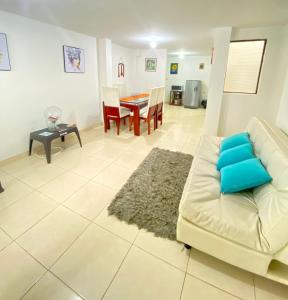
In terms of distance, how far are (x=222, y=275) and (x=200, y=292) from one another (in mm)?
213

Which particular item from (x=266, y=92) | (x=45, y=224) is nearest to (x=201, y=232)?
(x=45, y=224)

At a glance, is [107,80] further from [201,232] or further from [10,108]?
[201,232]

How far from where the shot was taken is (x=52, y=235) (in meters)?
1.52

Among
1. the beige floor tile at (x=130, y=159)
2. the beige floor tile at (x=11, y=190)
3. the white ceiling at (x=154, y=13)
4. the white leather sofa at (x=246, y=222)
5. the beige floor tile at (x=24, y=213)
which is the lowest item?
the beige floor tile at (x=24, y=213)

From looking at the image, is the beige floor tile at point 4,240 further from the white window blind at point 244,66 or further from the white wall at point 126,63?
the white wall at point 126,63

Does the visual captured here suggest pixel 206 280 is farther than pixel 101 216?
No

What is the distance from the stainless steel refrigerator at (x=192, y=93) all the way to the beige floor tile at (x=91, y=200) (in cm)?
606

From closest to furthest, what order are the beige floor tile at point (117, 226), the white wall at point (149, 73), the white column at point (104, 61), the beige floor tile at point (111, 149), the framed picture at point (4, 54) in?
the beige floor tile at point (117, 226), the framed picture at point (4, 54), the beige floor tile at point (111, 149), the white column at point (104, 61), the white wall at point (149, 73)

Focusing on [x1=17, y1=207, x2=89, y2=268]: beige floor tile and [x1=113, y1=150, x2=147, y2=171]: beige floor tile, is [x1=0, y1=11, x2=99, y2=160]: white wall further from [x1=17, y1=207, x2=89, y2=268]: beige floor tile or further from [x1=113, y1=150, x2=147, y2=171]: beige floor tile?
[x1=17, y1=207, x2=89, y2=268]: beige floor tile

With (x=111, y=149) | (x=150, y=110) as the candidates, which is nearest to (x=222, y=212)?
(x=111, y=149)

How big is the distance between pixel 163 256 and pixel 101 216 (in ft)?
2.29

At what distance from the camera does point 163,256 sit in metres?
1.37

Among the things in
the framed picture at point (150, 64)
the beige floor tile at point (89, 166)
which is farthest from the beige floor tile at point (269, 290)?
the framed picture at point (150, 64)

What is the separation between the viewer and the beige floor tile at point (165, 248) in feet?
4.38
